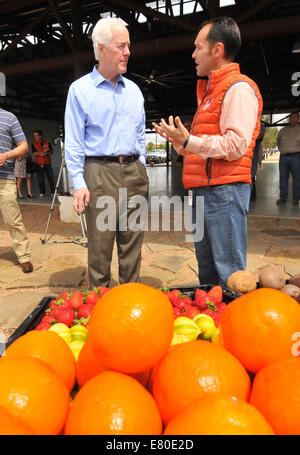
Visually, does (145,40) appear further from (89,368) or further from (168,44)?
(89,368)

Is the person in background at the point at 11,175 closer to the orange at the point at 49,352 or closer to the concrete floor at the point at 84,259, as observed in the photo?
A: the concrete floor at the point at 84,259

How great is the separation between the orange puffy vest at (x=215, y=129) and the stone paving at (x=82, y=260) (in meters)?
1.79

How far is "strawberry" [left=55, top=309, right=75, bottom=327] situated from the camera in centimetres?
131

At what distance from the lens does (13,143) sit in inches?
142

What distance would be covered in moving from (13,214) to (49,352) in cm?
327

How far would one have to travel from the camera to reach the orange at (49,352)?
81 centimetres

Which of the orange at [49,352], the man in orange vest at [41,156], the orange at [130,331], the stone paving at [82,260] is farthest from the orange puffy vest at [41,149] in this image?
the orange at [130,331]

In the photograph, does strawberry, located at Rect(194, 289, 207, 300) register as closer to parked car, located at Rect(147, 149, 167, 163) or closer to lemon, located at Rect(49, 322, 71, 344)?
lemon, located at Rect(49, 322, 71, 344)

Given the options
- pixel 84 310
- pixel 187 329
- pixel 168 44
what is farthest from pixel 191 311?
pixel 168 44

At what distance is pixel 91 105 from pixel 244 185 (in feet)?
3.79

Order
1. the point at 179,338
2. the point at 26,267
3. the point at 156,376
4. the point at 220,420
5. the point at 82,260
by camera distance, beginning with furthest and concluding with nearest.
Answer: the point at 82,260
the point at 26,267
the point at 179,338
the point at 156,376
the point at 220,420

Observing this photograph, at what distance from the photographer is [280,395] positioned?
0.62 meters

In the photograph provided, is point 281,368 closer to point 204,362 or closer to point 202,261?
point 204,362

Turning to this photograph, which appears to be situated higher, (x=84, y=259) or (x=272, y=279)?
(x=272, y=279)
